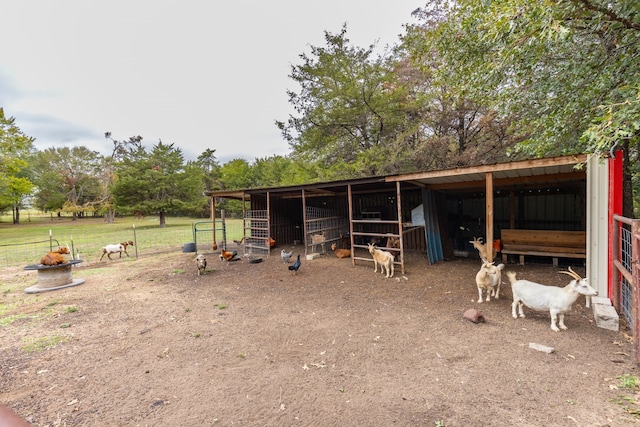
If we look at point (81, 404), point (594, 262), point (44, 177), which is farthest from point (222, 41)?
point (44, 177)

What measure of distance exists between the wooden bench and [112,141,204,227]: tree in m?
26.9

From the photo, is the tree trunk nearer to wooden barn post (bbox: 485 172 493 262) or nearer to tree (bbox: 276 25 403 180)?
tree (bbox: 276 25 403 180)

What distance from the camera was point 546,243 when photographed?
22.6ft

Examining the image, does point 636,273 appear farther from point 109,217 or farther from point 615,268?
point 109,217

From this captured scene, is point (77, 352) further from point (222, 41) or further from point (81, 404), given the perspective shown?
point (222, 41)

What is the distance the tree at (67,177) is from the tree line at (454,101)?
351 inches

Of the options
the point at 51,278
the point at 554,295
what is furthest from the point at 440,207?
the point at 51,278

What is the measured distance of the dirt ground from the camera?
2.40 meters

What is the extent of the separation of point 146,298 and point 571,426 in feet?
23.0

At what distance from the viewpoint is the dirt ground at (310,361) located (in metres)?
2.40

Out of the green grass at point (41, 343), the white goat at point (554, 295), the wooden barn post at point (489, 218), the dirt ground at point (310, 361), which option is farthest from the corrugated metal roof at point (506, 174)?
the green grass at point (41, 343)

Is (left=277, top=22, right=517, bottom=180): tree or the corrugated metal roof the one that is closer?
the corrugated metal roof

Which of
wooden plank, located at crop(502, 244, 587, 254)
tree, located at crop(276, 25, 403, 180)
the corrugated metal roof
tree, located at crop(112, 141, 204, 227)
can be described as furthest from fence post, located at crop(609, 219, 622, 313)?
tree, located at crop(112, 141, 204, 227)

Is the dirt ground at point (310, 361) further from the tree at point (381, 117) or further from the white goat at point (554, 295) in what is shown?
the tree at point (381, 117)
